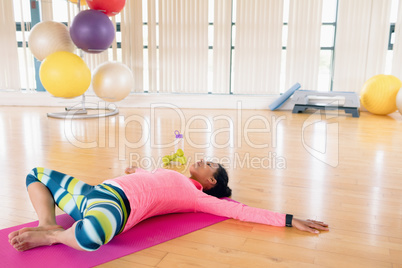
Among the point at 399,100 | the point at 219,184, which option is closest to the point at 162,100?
the point at 399,100

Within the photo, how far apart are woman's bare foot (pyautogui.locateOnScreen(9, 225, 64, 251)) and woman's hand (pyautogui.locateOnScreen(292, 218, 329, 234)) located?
94 centimetres

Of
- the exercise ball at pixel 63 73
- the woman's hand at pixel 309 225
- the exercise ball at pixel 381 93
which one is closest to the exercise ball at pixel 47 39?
the exercise ball at pixel 63 73

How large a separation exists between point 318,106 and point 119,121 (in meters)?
2.70

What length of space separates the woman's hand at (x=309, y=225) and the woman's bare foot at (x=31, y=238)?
0.94m

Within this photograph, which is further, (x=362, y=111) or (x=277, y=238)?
(x=362, y=111)

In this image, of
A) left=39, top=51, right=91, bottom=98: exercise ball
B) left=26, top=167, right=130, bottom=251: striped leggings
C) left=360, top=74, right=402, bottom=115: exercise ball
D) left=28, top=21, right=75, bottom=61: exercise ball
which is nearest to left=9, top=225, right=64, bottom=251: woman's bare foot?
left=26, top=167, right=130, bottom=251: striped leggings

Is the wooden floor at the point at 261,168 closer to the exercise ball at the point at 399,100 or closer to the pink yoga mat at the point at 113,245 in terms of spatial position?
the pink yoga mat at the point at 113,245

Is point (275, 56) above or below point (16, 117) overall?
above

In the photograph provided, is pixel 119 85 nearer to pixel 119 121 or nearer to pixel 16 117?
pixel 119 121

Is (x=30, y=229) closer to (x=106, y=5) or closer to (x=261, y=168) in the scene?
(x=261, y=168)

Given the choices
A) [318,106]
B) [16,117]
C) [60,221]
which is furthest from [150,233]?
[318,106]

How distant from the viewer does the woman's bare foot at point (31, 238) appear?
1292 millimetres

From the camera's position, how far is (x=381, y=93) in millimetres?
4719

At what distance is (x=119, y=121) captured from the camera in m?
4.39
